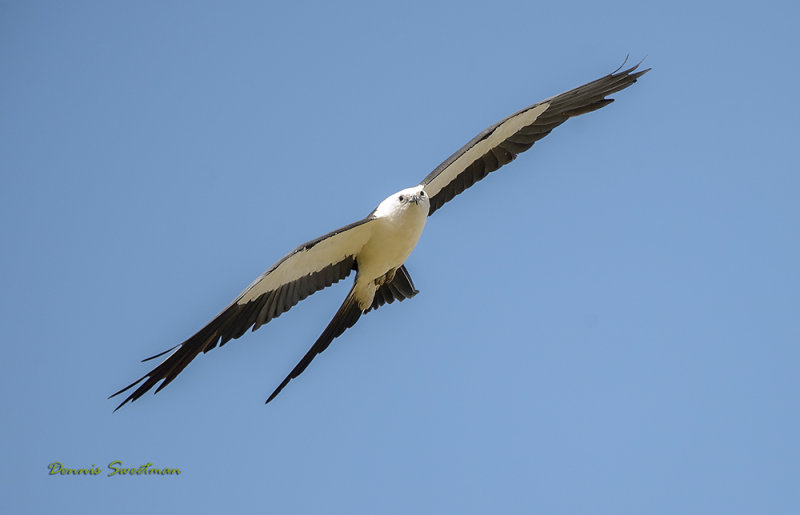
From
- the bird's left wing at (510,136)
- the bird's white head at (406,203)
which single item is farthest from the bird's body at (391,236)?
the bird's left wing at (510,136)

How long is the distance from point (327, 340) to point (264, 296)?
71cm

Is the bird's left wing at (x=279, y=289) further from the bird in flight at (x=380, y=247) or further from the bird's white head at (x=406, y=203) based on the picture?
the bird's white head at (x=406, y=203)

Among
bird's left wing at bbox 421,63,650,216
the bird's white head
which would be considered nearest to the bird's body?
the bird's white head

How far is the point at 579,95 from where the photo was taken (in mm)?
9094

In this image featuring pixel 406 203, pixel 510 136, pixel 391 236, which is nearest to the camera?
pixel 406 203

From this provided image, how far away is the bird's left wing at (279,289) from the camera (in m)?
7.64

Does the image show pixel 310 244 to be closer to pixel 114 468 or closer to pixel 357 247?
pixel 357 247

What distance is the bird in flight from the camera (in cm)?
814

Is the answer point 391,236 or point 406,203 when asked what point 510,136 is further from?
point 391,236

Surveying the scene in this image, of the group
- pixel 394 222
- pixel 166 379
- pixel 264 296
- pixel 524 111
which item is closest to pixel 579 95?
pixel 524 111

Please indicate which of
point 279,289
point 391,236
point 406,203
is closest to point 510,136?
point 406,203

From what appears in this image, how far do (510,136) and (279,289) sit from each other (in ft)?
9.27

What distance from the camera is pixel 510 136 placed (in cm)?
931

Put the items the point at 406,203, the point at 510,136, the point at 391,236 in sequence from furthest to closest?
the point at 510,136, the point at 391,236, the point at 406,203
